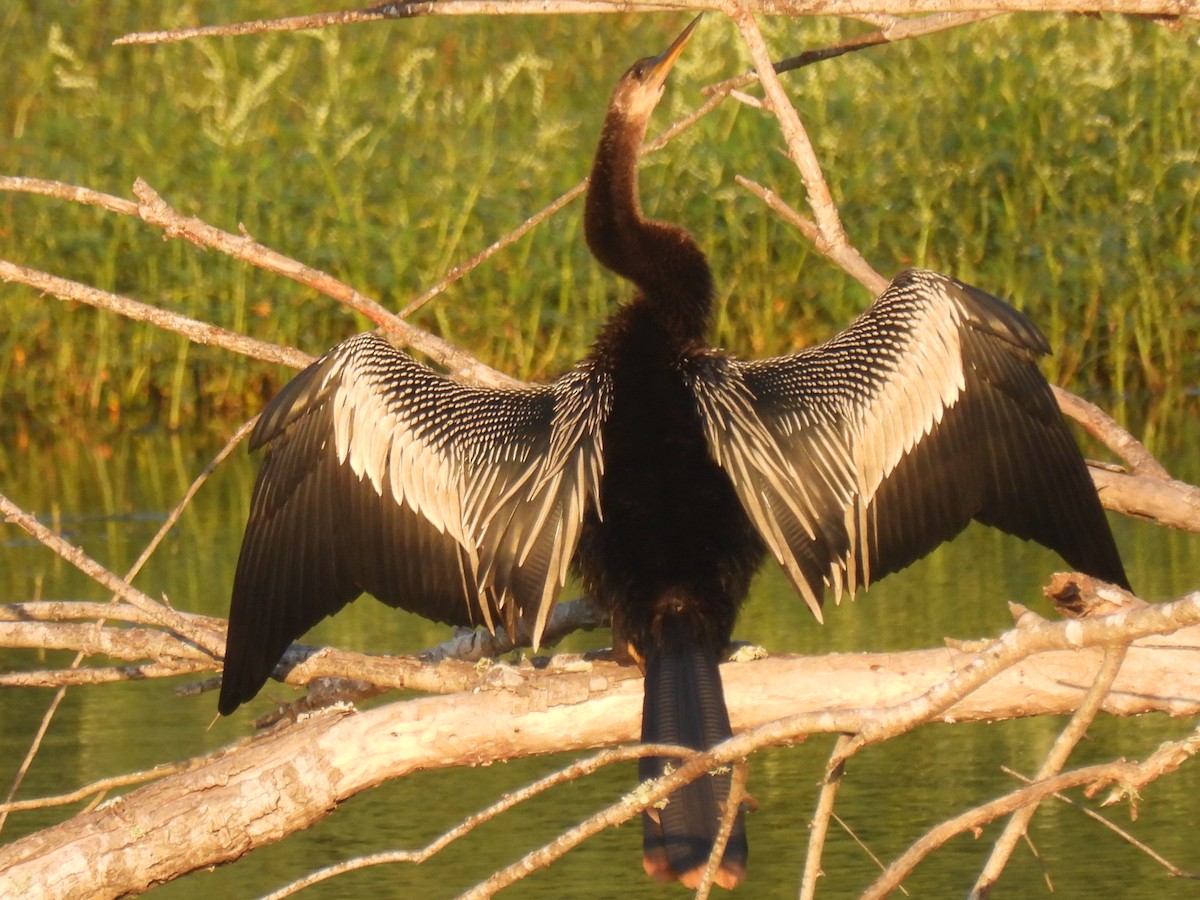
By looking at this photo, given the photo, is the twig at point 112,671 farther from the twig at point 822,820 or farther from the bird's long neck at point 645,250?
the twig at point 822,820

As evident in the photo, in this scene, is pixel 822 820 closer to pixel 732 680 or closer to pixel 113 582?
pixel 732 680

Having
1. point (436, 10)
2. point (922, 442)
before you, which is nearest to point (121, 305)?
point (436, 10)

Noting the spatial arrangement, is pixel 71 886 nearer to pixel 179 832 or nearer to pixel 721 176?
pixel 179 832

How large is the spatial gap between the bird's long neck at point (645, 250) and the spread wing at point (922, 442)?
0.50 feet

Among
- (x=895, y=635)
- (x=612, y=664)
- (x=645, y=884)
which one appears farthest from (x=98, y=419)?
(x=612, y=664)

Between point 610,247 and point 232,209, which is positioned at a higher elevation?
point 232,209

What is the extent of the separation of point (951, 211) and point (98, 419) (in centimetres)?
372

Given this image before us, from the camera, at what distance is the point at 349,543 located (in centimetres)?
362

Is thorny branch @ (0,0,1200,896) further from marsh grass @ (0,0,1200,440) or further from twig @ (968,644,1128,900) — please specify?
marsh grass @ (0,0,1200,440)

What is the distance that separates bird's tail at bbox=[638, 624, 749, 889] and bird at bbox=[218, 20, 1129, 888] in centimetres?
5

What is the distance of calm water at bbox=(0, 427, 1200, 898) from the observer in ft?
13.9

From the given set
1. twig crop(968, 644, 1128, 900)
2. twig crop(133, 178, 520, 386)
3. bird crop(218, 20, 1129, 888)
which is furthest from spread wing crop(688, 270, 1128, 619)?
twig crop(968, 644, 1128, 900)

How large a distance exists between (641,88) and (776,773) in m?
1.66

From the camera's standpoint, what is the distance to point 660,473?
11.2 feet
